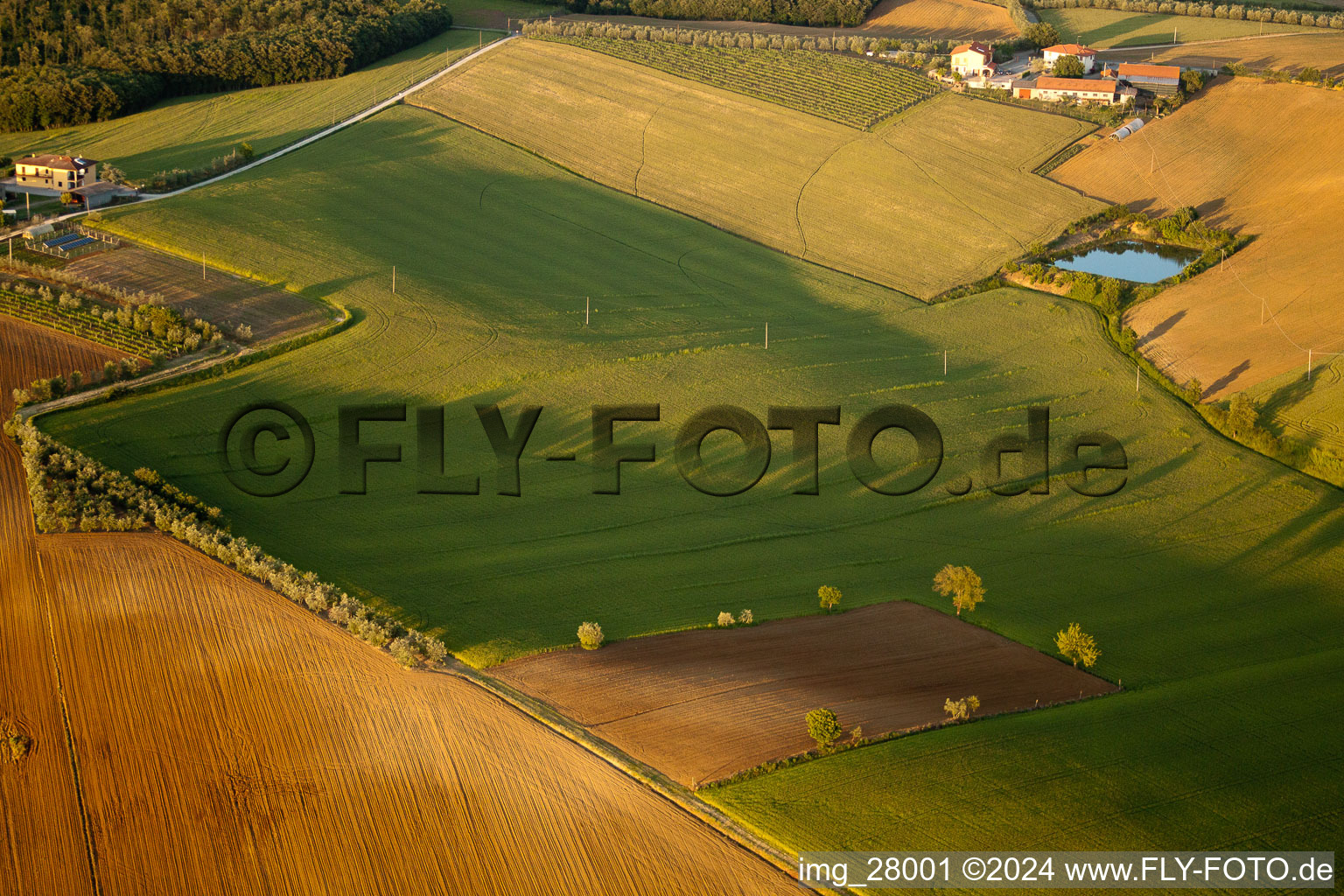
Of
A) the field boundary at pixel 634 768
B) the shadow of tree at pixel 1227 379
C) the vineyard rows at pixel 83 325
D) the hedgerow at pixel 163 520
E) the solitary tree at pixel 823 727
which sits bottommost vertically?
the field boundary at pixel 634 768

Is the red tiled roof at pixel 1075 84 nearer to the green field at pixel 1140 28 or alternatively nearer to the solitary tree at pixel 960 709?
the green field at pixel 1140 28

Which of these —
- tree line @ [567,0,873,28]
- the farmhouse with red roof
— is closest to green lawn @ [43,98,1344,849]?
the farmhouse with red roof

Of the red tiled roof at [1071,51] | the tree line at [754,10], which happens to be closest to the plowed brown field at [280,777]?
the red tiled roof at [1071,51]

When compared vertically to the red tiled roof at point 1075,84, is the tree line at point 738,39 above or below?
above

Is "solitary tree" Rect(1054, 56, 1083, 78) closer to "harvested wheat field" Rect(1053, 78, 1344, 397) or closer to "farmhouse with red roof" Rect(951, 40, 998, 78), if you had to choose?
"farmhouse with red roof" Rect(951, 40, 998, 78)

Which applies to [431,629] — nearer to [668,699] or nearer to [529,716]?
[529,716]

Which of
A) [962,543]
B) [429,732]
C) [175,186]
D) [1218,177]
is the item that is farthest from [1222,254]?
[175,186]
